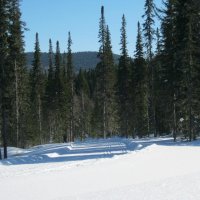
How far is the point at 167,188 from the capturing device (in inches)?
488

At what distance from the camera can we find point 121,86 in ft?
201

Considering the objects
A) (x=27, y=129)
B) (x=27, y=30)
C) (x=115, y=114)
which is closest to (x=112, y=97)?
(x=115, y=114)

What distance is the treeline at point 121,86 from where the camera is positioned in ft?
116

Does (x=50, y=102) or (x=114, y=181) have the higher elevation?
(x=50, y=102)

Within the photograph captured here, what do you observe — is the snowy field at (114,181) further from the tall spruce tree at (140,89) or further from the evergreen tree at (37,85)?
the evergreen tree at (37,85)

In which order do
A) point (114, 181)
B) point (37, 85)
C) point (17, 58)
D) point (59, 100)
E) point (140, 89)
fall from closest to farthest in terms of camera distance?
point (114, 181), point (17, 58), point (140, 89), point (37, 85), point (59, 100)

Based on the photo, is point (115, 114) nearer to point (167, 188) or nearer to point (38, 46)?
point (38, 46)

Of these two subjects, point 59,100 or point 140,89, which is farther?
point 59,100

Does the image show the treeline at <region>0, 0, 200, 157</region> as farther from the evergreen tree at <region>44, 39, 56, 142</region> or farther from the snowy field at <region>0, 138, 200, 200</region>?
the snowy field at <region>0, 138, 200, 200</region>

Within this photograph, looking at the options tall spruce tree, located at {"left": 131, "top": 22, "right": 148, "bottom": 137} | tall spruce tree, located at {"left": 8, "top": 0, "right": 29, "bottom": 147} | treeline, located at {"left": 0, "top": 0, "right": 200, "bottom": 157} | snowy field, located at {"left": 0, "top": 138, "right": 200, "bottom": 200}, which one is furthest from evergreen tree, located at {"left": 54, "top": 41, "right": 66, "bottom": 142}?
snowy field, located at {"left": 0, "top": 138, "right": 200, "bottom": 200}

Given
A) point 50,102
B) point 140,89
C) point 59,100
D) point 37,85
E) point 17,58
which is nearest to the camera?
point 17,58

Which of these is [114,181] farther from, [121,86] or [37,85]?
[37,85]

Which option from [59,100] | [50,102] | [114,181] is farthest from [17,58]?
[114,181]

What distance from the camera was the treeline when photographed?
1393 inches
